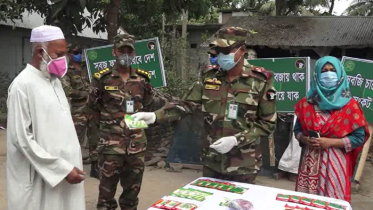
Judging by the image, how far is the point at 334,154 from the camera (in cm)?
268

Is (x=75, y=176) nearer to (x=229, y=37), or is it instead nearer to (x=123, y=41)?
(x=229, y=37)

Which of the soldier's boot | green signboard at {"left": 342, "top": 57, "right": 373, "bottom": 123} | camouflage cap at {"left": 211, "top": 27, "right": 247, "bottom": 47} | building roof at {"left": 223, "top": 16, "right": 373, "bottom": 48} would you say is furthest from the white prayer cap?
building roof at {"left": 223, "top": 16, "right": 373, "bottom": 48}

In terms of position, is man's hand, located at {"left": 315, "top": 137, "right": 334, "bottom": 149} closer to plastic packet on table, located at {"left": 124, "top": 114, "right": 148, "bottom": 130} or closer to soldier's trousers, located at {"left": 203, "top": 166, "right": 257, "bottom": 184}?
soldier's trousers, located at {"left": 203, "top": 166, "right": 257, "bottom": 184}

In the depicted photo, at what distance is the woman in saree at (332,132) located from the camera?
8.72 feet

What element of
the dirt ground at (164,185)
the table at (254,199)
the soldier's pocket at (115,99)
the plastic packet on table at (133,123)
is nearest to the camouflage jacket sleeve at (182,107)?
the plastic packet on table at (133,123)

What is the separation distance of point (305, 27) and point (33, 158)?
12.2 m

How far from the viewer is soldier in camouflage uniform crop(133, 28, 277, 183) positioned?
2.60 meters

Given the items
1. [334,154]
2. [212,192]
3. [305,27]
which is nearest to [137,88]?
[212,192]

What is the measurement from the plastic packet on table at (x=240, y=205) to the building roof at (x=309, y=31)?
413 inches

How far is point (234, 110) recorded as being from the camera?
2602mm

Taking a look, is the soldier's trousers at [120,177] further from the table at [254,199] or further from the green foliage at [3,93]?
the green foliage at [3,93]

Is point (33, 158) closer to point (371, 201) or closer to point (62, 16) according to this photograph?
point (62, 16)

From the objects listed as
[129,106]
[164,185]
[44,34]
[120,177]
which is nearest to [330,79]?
[129,106]

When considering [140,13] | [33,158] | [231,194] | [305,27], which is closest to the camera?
[33,158]
